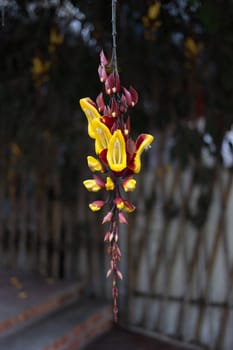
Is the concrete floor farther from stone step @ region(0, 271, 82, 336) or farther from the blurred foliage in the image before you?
the blurred foliage

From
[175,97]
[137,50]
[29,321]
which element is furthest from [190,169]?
[29,321]

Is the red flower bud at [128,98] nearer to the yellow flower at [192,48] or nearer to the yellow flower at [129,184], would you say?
the yellow flower at [129,184]

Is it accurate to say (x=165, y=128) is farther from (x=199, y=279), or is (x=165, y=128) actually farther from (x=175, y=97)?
(x=199, y=279)

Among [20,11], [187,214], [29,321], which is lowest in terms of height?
[29,321]

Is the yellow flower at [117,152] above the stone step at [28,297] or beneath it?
above

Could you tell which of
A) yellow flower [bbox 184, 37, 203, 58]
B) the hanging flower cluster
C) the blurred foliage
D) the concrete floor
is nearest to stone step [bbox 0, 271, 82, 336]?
the concrete floor

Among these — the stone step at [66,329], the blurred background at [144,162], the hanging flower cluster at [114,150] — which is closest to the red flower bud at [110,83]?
the hanging flower cluster at [114,150]

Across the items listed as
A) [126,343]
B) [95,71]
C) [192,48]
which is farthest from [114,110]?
[126,343]
